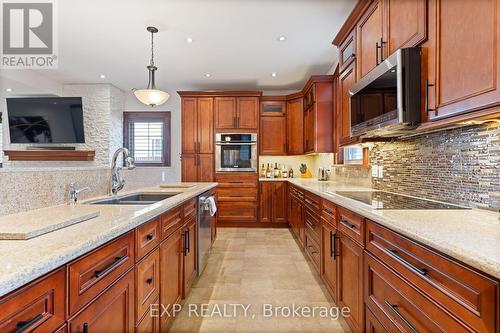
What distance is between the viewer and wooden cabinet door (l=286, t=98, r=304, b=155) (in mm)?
4688

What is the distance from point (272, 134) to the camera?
4.87 meters

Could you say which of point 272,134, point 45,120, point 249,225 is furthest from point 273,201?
point 45,120

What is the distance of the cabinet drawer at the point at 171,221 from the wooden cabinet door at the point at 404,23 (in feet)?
5.92

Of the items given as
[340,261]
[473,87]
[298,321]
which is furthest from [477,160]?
[298,321]

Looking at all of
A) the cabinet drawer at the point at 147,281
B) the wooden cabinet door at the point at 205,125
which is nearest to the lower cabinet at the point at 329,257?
the cabinet drawer at the point at 147,281

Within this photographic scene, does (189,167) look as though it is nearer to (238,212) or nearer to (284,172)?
(238,212)

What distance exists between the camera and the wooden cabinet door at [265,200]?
461cm

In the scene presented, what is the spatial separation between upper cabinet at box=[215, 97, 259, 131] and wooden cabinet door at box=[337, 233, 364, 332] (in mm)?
3250

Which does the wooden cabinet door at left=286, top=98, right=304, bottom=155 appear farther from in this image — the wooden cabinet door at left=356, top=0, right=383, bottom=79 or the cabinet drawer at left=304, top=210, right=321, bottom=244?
the wooden cabinet door at left=356, top=0, right=383, bottom=79

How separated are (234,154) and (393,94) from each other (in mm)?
3367

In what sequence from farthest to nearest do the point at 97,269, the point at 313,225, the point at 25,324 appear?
the point at 313,225 < the point at 97,269 < the point at 25,324

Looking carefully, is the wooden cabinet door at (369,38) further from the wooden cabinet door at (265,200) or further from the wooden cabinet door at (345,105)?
the wooden cabinet door at (265,200)

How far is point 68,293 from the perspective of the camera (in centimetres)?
76

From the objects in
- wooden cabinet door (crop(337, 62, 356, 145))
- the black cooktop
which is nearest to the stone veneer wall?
the black cooktop
